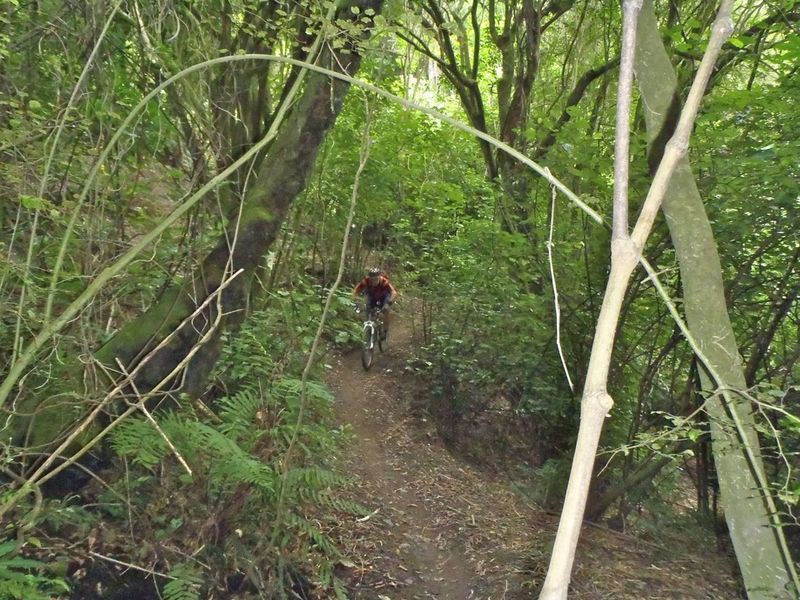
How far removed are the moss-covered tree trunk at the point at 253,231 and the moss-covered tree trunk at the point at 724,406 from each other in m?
3.27

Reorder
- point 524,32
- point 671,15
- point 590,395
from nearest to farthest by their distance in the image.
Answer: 1. point 590,395
2. point 671,15
3. point 524,32

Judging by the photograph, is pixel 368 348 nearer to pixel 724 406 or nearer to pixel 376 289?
pixel 376 289

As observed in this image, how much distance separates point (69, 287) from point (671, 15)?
701 centimetres

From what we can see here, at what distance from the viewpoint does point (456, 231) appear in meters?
11.0

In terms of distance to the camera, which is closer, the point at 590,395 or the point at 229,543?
the point at 590,395

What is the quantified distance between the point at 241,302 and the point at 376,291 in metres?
5.07

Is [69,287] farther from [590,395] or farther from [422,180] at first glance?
[422,180]

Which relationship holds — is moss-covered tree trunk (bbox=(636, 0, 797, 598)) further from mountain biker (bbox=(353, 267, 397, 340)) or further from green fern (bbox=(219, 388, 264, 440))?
mountain biker (bbox=(353, 267, 397, 340))

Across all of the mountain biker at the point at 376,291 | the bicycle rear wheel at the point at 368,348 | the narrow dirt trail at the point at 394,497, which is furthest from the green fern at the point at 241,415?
the bicycle rear wheel at the point at 368,348

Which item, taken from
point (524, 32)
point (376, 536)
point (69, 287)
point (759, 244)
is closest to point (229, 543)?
point (376, 536)

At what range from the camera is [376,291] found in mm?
10164

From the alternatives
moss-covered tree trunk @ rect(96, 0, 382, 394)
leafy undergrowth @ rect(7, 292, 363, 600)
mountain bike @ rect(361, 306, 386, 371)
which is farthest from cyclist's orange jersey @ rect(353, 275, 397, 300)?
moss-covered tree trunk @ rect(96, 0, 382, 394)

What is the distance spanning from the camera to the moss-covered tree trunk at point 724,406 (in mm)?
1899

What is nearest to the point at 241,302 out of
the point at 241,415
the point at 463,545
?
the point at 241,415
